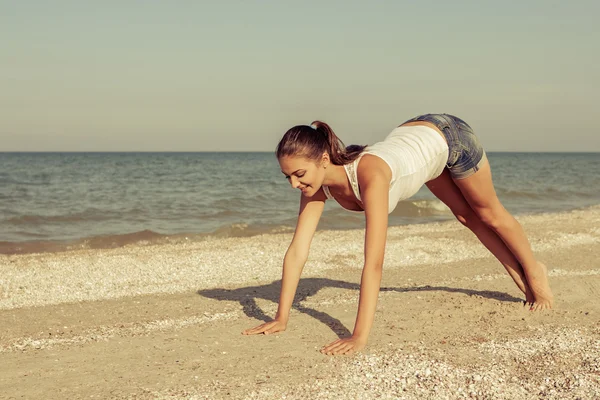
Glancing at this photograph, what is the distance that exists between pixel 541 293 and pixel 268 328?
8.02 ft

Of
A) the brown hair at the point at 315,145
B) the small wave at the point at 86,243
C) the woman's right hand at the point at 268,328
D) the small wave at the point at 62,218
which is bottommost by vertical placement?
the small wave at the point at 86,243

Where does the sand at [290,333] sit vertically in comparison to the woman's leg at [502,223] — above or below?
below

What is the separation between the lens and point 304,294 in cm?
638

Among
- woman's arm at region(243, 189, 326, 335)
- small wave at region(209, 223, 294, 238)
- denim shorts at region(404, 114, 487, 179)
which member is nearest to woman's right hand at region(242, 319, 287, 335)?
woman's arm at region(243, 189, 326, 335)

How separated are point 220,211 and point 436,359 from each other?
14.1m

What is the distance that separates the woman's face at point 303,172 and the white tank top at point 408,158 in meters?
0.20

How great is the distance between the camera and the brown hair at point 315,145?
3914 mm

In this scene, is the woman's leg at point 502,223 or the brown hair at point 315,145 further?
the woman's leg at point 502,223

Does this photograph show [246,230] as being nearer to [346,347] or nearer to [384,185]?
[346,347]

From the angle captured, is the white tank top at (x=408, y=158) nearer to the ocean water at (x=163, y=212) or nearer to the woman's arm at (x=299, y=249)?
the woman's arm at (x=299, y=249)

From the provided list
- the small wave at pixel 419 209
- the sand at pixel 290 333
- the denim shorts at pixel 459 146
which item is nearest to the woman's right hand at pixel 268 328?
the sand at pixel 290 333

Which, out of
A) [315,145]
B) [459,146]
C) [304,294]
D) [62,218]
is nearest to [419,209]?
[62,218]

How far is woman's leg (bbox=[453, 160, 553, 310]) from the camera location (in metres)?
4.70

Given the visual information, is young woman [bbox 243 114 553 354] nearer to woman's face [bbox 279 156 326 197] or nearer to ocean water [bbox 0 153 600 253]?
woman's face [bbox 279 156 326 197]
